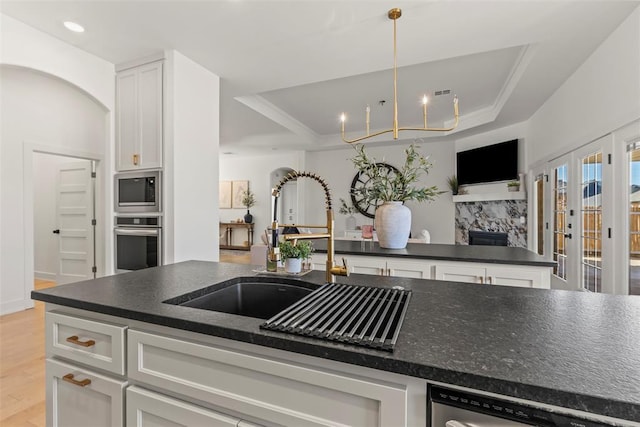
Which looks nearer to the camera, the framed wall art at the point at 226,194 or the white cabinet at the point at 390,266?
the white cabinet at the point at 390,266

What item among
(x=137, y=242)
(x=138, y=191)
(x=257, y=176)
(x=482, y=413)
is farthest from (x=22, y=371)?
(x=257, y=176)

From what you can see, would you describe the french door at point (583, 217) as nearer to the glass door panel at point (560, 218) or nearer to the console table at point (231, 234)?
the glass door panel at point (560, 218)

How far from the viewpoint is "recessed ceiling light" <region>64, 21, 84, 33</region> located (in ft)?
7.75

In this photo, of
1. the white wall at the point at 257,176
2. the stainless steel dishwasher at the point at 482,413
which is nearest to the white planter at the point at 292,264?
the stainless steel dishwasher at the point at 482,413

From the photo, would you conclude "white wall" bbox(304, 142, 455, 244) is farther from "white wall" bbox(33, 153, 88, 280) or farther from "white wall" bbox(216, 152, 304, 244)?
"white wall" bbox(33, 153, 88, 280)

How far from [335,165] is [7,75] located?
537 centimetres

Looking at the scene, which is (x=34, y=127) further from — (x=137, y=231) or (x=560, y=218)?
(x=560, y=218)

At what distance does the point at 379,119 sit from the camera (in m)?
5.39

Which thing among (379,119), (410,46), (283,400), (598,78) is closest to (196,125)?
(410,46)

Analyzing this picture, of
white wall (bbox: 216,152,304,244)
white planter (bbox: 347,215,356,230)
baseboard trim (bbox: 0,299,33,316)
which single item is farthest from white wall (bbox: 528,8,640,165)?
baseboard trim (bbox: 0,299,33,316)

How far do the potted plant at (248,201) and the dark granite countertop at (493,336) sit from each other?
23.1 ft

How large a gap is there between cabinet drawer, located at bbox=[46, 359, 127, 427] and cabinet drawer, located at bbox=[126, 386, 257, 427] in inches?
2.0

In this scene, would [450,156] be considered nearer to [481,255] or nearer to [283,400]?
[481,255]

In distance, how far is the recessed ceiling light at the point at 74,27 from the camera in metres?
2.36
